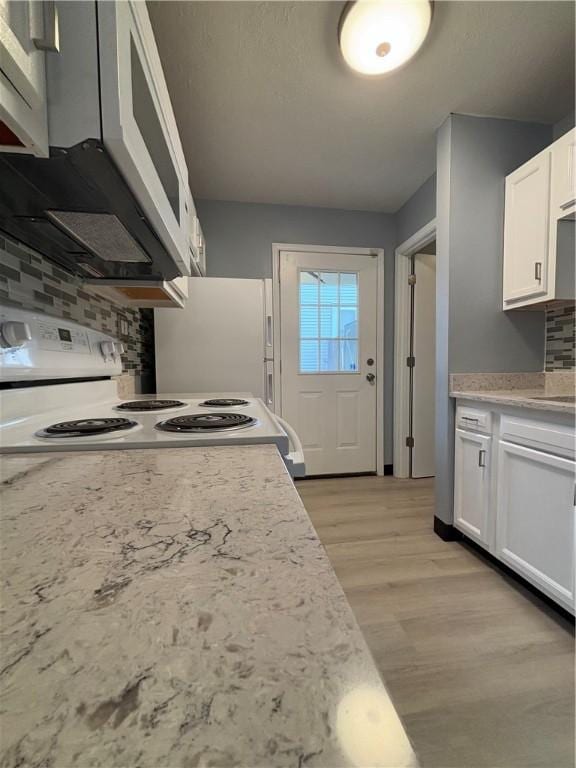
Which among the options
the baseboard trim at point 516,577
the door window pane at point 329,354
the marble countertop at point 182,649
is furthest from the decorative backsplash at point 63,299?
the baseboard trim at point 516,577

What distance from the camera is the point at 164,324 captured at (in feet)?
6.77

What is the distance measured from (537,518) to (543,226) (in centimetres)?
131

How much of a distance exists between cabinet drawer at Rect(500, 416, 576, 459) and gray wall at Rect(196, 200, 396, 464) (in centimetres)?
152

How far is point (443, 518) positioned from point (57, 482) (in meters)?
1.95

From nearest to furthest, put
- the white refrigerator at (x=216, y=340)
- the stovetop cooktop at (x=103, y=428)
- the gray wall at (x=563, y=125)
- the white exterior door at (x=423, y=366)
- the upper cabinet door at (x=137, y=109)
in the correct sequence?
the upper cabinet door at (x=137, y=109)
the stovetop cooktop at (x=103, y=428)
the gray wall at (x=563, y=125)
the white refrigerator at (x=216, y=340)
the white exterior door at (x=423, y=366)

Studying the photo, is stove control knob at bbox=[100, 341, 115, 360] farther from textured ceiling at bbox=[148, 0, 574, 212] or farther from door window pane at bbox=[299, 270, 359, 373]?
door window pane at bbox=[299, 270, 359, 373]

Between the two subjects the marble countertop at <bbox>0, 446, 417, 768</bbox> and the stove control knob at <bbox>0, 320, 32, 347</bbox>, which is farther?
the stove control knob at <bbox>0, 320, 32, 347</bbox>

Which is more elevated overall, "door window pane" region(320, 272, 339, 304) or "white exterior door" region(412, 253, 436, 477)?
"door window pane" region(320, 272, 339, 304)

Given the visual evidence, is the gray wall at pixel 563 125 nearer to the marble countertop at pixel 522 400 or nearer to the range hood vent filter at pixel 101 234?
the marble countertop at pixel 522 400

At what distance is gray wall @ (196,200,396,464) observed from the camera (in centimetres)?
268

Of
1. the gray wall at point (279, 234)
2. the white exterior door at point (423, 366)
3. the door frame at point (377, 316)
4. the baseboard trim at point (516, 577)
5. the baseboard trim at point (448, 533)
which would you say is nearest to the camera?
the baseboard trim at point (516, 577)

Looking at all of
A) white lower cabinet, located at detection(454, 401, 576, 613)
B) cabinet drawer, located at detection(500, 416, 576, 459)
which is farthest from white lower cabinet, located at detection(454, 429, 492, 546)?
cabinet drawer, located at detection(500, 416, 576, 459)

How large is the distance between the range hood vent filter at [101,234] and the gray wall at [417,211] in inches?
82.6

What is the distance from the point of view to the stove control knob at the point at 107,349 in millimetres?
1336
